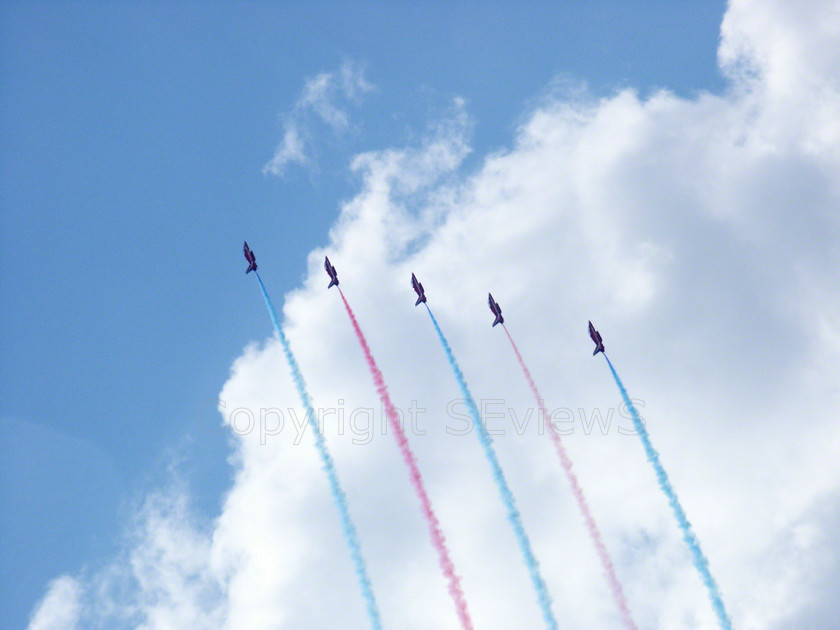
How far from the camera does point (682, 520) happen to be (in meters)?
113

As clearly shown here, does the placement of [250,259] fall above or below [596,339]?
above

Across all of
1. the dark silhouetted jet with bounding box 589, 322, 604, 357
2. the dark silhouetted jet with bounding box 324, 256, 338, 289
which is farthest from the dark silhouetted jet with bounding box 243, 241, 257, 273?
the dark silhouetted jet with bounding box 589, 322, 604, 357

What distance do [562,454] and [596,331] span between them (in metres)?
22.1

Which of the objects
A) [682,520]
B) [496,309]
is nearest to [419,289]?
[496,309]

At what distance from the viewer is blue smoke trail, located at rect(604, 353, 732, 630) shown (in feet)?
352

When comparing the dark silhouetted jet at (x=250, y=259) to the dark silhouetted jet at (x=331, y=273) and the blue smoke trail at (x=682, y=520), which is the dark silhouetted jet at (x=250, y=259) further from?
the blue smoke trail at (x=682, y=520)

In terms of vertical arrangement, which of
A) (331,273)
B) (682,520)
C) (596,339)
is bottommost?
(682,520)

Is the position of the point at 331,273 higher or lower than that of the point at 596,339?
higher

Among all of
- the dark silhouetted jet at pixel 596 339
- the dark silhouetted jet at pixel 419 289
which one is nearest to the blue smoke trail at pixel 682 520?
the dark silhouetted jet at pixel 596 339

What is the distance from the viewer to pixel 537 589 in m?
105

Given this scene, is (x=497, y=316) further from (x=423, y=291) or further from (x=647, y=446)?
(x=647, y=446)

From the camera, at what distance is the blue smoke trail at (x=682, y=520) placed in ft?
352

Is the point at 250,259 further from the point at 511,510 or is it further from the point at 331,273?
the point at 511,510

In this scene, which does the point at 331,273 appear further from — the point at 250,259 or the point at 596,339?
the point at 596,339
